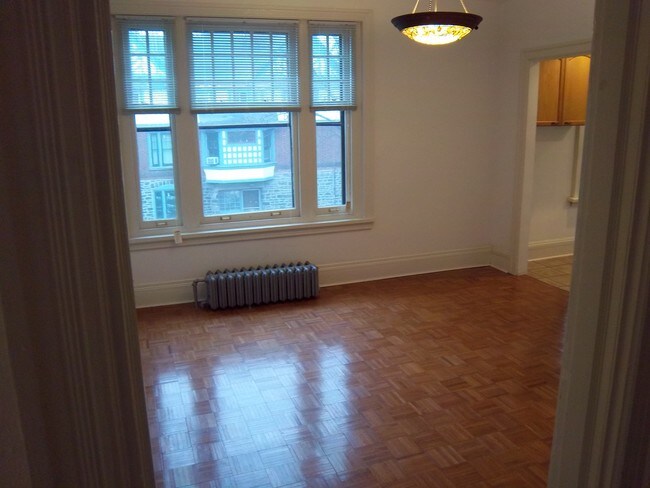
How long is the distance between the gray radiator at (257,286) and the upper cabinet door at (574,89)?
320 centimetres

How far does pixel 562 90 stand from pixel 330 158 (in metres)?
2.58

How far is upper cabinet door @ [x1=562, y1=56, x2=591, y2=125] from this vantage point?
5.76 metres

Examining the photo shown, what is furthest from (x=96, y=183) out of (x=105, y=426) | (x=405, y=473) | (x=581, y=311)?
(x=405, y=473)

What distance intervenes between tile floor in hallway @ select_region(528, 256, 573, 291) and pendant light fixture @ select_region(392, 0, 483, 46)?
3023 mm

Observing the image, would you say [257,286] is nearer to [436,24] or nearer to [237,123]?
[237,123]

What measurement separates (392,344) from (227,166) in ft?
7.52

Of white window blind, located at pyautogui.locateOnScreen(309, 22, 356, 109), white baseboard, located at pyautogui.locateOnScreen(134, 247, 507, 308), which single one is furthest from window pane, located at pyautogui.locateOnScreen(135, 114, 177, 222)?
white window blind, located at pyautogui.locateOnScreen(309, 22, 356, 109)

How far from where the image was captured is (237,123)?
514 centimetres

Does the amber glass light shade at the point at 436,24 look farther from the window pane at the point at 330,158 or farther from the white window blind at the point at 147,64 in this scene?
the white window blind at the point at 147,64

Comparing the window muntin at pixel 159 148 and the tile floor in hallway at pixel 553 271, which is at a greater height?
the window muntin at pixel 159 148

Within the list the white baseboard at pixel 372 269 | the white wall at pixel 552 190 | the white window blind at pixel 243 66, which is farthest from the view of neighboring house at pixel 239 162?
the white wall at pixel 552 190

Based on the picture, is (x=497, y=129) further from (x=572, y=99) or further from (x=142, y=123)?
(x=142, y=123)

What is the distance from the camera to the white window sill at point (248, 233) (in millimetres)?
4988

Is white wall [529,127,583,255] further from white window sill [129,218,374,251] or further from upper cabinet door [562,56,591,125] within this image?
white window sill [129,218,374,251]
